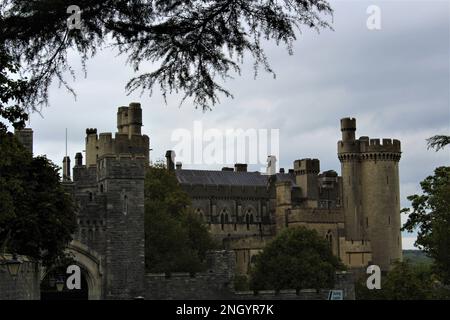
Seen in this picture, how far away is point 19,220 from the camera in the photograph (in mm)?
28109

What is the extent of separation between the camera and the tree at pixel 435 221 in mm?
42562

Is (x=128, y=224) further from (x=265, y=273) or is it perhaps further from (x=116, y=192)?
(x=265, y=273)

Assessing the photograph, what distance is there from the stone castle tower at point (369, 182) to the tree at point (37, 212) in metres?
60.6

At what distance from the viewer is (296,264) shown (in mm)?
55219

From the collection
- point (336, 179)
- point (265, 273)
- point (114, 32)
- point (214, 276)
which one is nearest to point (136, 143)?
point (265, 273)

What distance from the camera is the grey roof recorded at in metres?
95.1

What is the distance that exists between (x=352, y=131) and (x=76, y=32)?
85.1 metres

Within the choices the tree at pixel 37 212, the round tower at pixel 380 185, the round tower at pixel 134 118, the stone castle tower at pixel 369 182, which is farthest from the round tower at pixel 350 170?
the tree at pixel 37 212

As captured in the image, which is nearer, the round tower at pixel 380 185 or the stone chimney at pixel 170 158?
the stone chimney at pixel 170 158

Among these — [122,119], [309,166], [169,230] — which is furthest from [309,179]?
[169,230]

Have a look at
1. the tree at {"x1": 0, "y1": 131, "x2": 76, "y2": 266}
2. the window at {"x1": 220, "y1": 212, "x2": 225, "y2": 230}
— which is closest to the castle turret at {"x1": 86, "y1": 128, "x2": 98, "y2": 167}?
the window at {"x1": 220, "y1": 212, "x2": 225, "y2": 230}

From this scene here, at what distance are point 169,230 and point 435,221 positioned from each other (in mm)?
16374

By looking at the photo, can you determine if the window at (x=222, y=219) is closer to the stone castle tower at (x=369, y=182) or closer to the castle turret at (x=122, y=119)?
the stone castle tower at (x=369, y=182)

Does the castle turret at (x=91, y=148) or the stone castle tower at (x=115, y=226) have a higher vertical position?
the castle turret at (x=91, y=148)
